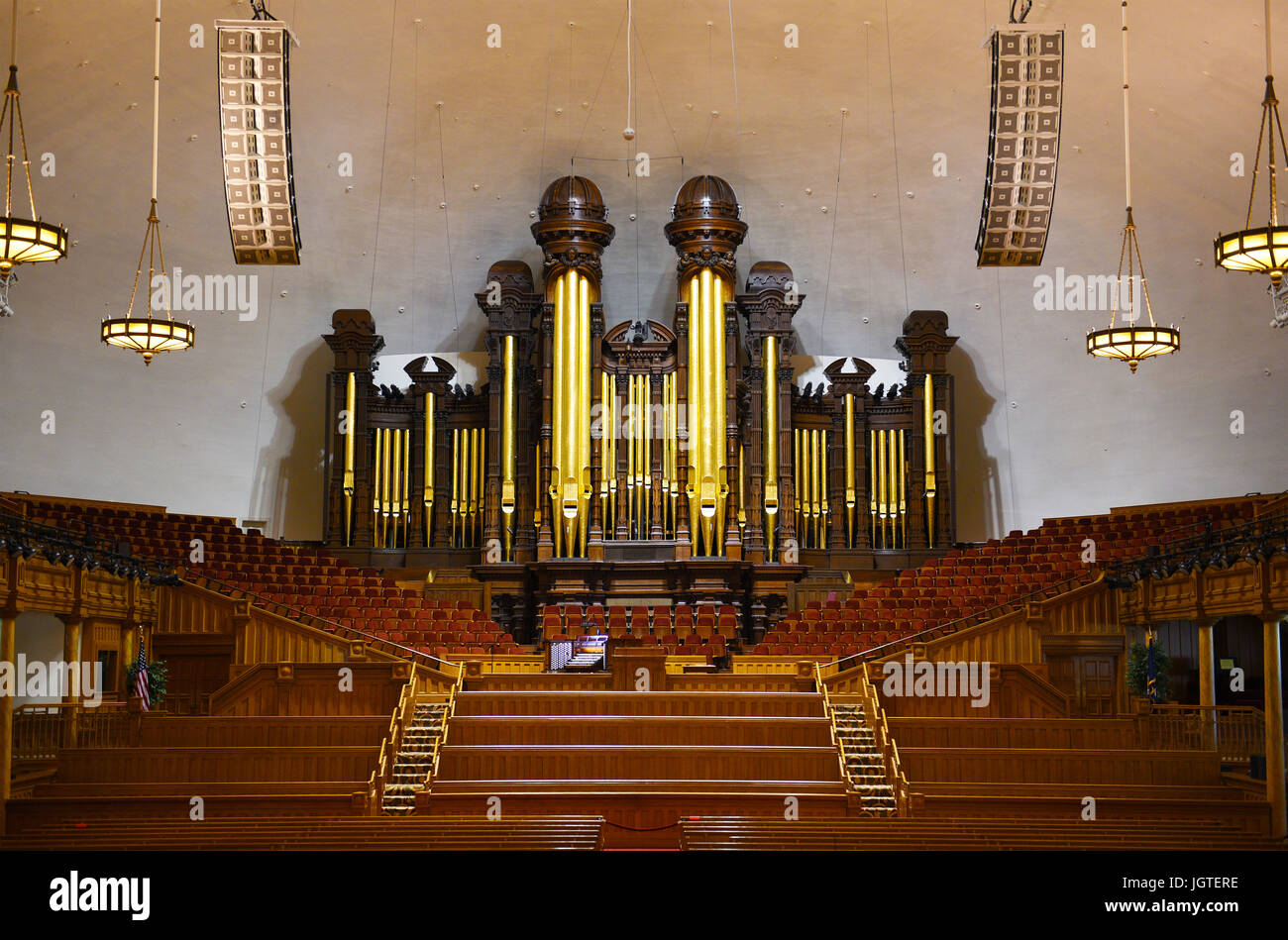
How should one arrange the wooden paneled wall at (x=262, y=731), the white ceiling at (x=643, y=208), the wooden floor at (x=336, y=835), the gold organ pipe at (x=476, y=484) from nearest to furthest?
the wooden floor at (x=336, y=835) < the wooden paneled wall at (x=262, y=731) < the white ceiling at (x=643, y=208) < the gold organ pipe at (x=476, y=484)

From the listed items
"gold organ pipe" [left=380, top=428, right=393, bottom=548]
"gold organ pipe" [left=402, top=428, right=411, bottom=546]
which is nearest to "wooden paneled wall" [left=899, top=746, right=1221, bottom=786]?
"gold organ pipe" [left=402, top=428, right=411, bottom=546]

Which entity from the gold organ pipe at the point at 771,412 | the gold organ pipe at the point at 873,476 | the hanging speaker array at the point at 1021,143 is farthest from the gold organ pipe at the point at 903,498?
the hanging speaker array at the point at 1021,143

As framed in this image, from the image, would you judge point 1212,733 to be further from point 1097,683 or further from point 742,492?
point 742,492

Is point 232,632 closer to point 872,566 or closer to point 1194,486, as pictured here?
point 872,566

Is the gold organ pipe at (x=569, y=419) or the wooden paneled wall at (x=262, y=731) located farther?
the gold organ pipe at (x=569, y=419)

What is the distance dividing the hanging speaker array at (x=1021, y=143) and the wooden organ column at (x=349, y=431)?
8.00 m

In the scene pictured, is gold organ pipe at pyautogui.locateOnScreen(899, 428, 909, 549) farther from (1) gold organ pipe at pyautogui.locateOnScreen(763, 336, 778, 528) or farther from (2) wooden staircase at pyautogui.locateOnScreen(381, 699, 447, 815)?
(2) wooden staircase at pyautogui.locateOnScreen(381, 699, 447, 815)

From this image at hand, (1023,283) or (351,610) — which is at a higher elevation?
(1023,283)

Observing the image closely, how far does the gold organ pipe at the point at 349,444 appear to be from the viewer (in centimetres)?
1719

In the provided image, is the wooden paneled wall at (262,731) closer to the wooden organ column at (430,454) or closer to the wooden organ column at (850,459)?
the wooden organ column at (430,454)

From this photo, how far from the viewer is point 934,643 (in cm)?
1344
